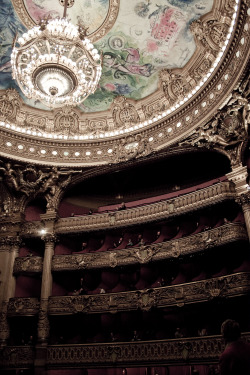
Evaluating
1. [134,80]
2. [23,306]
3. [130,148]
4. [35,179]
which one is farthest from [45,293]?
[134,80]

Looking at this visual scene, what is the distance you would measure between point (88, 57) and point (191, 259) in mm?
7335

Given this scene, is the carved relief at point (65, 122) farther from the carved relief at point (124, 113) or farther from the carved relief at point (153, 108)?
the carved relief at point (153, 108)

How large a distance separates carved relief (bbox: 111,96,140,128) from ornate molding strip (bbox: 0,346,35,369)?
924cm

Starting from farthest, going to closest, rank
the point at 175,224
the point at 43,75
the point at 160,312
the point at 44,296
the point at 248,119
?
the point at 175,224
the point at 44,296
the point at 160,312
the point at 248,119
the point at 43,75

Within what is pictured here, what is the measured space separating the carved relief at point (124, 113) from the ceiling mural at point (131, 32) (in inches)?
24.9

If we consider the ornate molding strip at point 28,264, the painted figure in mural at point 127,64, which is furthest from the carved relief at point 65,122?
the ornate molding strip at point 28,264

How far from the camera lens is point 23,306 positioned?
12.3 m

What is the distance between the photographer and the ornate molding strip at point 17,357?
37.3 feet

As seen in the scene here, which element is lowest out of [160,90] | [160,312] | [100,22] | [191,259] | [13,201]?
[160,312]

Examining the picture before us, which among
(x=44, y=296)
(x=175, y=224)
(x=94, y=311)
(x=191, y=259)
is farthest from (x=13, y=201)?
(x=191, y=259)

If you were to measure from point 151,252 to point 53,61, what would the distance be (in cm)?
711

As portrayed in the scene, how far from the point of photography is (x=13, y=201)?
1446 centimetres

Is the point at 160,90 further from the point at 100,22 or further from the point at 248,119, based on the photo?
the point at 248,119

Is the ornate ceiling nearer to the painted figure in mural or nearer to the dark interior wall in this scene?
the painted figure in mural
